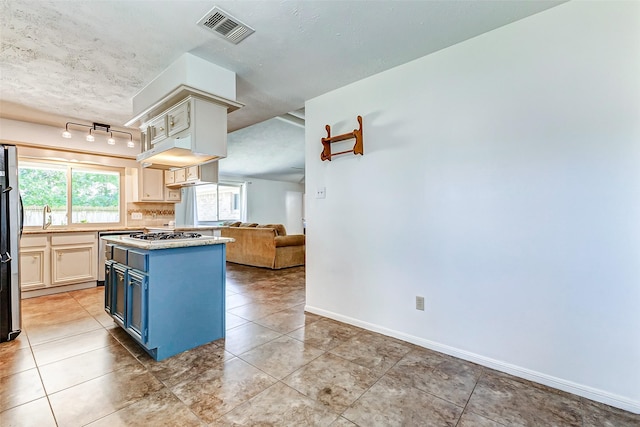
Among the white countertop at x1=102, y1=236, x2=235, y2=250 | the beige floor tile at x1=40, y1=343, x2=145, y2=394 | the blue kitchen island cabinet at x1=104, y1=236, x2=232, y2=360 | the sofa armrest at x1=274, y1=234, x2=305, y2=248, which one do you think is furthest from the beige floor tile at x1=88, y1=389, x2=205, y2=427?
the sofa armrest at x1=274, y1=234, x2=305, y2=248

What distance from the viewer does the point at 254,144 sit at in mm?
7020

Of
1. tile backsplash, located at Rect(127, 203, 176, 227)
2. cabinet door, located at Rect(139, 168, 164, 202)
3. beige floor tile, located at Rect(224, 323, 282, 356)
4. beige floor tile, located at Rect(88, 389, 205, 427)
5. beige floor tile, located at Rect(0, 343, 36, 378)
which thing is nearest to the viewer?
beige floor tile, located at Rect(88, 389, 205, 427)

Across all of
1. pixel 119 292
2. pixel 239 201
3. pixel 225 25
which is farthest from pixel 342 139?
pixel 239 201

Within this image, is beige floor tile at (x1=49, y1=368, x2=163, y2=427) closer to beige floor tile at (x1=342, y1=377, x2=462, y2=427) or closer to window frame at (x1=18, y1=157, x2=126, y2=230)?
beige floor tile at (x1=342, y1=377, x2=462, y2=427)

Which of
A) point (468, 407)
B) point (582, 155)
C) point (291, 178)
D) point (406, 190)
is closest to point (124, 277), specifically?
point (406, 190)

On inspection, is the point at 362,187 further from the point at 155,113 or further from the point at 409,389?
the point at 155,113

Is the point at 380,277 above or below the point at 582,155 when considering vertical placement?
below

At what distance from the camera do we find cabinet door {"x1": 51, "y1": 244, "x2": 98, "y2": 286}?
4027 mm

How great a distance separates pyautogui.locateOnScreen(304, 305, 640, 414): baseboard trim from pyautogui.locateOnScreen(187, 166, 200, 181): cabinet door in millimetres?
2839

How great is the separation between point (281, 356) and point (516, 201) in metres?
2.05

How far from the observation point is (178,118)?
8.64 ft

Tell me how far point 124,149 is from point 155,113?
2.40m

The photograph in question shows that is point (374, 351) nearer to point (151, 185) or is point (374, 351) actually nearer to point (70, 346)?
point (70, 346)

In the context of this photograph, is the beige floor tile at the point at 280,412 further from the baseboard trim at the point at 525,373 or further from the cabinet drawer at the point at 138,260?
the cabinet drawer at the point at 138,260
